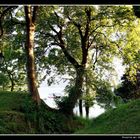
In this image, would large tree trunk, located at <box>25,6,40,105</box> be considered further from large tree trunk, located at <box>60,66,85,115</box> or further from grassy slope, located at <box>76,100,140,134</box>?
grassy slope, located at <box>76,100,140,134</box>

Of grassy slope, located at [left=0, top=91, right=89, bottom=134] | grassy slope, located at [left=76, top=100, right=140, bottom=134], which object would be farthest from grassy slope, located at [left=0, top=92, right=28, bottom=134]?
grassy slope, located at [left=76, top=100, right=140, bottom=134]

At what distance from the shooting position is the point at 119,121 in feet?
34.8

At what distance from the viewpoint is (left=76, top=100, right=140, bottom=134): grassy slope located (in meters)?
9.78

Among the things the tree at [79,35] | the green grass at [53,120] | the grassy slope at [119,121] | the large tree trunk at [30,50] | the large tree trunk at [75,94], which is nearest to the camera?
the grassy slope at [119,121]

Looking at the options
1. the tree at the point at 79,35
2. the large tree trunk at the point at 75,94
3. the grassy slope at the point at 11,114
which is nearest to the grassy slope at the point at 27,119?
the grassy slope at the point at 11,114

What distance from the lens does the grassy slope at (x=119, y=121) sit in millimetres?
9781

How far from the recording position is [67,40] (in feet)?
42.9

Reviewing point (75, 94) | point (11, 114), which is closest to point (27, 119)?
point (11, 114)

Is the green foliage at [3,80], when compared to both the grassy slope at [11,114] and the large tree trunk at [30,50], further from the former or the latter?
the large tree trunk at [30,50]

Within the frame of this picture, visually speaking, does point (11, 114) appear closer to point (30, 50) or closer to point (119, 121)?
point (30, 50)
